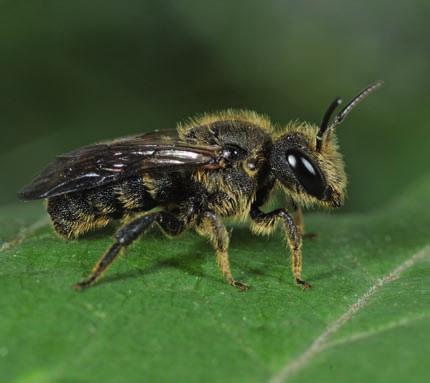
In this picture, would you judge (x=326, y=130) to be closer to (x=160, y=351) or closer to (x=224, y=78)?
(x=160, y=351)

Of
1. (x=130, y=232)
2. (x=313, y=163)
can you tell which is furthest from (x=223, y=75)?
(x=130, y=232)

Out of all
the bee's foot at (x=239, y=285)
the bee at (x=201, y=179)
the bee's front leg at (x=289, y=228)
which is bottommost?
the bee's foot at (x=239, y=285)

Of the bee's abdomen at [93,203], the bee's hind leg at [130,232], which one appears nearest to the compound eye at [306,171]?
the bee's hind leg at [130,232]

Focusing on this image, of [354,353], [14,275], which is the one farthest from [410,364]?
[14,275]

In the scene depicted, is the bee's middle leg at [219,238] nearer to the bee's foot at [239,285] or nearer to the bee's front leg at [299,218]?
the bee's foot at [239,285]

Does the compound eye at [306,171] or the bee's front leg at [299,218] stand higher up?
the compound eye at [306,171]

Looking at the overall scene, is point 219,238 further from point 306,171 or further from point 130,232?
point 306,171

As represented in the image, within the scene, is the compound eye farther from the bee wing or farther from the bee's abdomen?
the bee's abdomen
